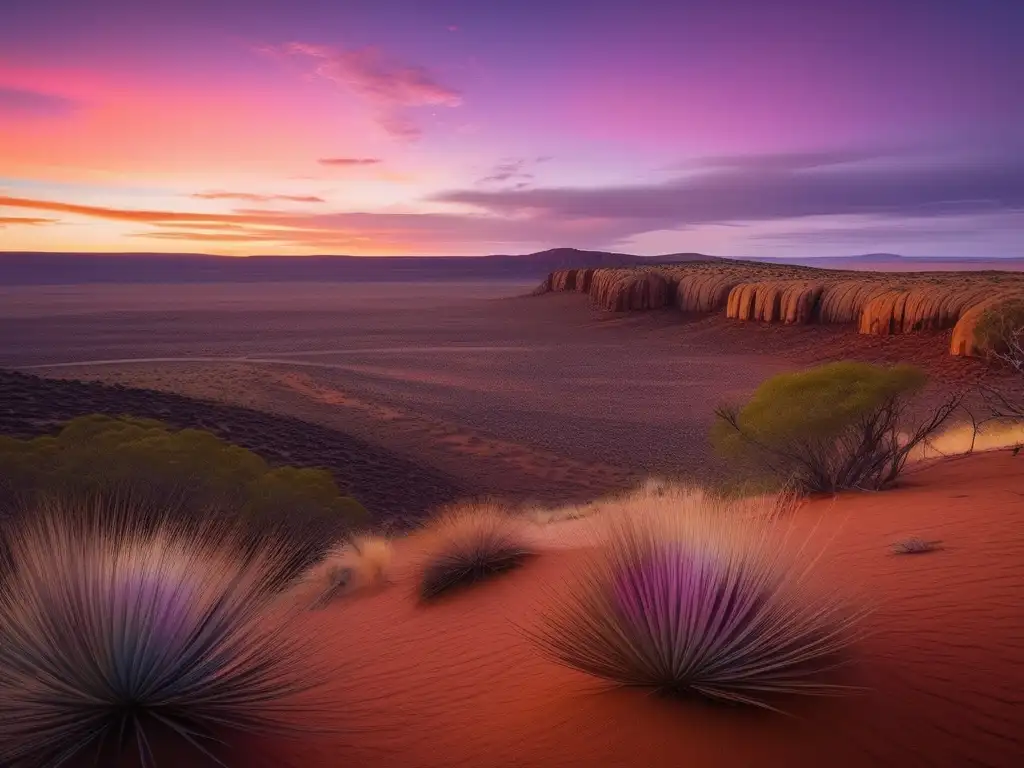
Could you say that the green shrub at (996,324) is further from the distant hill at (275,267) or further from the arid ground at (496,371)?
the distant hill at (275,267)

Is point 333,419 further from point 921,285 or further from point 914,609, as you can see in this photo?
point 921,285

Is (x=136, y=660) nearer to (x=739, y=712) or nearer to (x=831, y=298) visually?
(x=739, y=712)

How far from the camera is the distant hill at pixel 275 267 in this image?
532 ft

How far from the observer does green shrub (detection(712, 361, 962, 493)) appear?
9.64 m

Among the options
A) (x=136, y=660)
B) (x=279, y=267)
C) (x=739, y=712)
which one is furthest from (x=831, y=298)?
(x=279, y=267)

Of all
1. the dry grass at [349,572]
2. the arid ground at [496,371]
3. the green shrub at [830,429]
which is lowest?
the arid ground at [496,371]

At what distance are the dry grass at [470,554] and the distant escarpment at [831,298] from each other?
85.4 ft

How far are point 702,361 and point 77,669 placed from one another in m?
35.8

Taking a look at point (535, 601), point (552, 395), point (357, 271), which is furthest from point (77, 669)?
point (357, 271)

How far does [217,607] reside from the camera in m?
3.61

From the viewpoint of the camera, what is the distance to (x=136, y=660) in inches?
126

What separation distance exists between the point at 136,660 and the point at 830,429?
31.0 ft

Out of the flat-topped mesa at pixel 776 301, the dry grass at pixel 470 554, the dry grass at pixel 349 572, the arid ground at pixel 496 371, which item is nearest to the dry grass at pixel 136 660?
the dry grass at pixel 470 554

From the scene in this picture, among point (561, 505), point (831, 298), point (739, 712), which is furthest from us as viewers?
point (831, 298)
